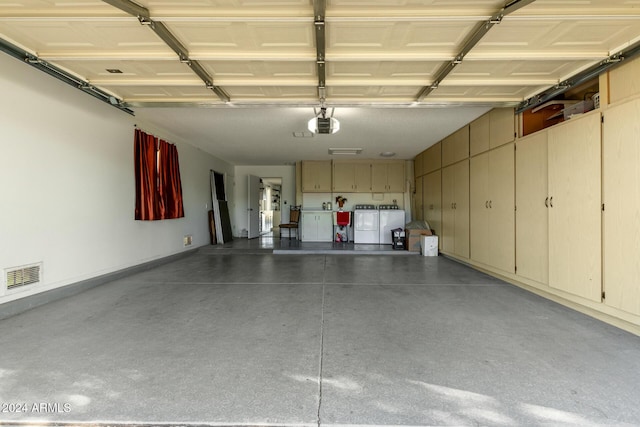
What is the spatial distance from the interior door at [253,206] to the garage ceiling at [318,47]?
4.86m

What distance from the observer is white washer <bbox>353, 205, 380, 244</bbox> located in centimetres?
735

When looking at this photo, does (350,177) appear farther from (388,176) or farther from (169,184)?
(169,184)

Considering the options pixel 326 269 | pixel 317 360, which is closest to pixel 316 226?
pixel 326 269

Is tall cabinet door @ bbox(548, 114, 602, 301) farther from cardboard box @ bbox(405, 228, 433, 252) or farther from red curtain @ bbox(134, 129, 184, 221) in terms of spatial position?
red curtain @ bbox(134, 129, 184, 221)

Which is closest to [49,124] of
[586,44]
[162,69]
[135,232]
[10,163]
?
[10,163]

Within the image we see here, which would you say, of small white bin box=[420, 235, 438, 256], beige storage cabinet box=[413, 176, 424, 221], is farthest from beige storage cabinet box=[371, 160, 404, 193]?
small white bin box=[420, 235, 438, 256]

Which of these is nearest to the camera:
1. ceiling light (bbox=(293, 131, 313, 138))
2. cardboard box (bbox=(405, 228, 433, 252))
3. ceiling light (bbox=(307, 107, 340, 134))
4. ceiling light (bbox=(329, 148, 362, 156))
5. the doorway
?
ceiling light (bbox=(307, 107, 340, 134))

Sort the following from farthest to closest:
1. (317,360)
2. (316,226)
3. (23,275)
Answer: (316,226) → (23,275) → (317,360)

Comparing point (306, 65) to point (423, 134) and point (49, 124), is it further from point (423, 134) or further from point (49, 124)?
point (423, 134)

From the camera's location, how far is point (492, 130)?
4082mm

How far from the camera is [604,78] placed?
2.50 metres

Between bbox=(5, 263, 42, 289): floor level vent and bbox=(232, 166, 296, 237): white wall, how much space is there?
20.1 feet

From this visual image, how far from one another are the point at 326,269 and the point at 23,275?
363 centimetres

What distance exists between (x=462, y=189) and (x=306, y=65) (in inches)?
147
